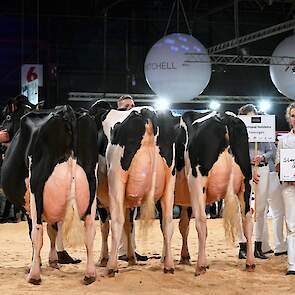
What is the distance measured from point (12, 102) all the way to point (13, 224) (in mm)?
5337

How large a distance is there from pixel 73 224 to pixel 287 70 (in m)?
5.92

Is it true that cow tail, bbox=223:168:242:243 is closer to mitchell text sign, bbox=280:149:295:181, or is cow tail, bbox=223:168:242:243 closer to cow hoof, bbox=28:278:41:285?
mitchell text sign, bbox=280:149:295:181

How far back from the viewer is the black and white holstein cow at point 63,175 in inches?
207

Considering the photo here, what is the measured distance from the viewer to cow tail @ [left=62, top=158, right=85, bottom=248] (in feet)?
17.2

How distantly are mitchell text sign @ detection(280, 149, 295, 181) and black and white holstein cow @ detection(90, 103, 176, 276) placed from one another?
3.33 ft

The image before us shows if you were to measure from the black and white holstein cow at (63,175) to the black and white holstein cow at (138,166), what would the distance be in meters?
0.26

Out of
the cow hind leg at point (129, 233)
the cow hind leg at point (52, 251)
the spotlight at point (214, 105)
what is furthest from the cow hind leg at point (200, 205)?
the spotlight at point (214, 105)

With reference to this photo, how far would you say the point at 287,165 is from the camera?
19.0ft

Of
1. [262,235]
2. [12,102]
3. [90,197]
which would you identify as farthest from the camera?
[262,235]

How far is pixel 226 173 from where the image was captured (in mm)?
5906

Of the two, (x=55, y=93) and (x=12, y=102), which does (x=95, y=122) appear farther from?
(x=55, y=93)

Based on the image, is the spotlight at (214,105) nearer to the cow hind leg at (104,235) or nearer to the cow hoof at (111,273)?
the cow hind leg at (104,235)

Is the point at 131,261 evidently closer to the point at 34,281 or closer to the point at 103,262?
the point at 103,262

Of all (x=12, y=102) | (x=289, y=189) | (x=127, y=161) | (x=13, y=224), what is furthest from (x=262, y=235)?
(x=13, y=224)
